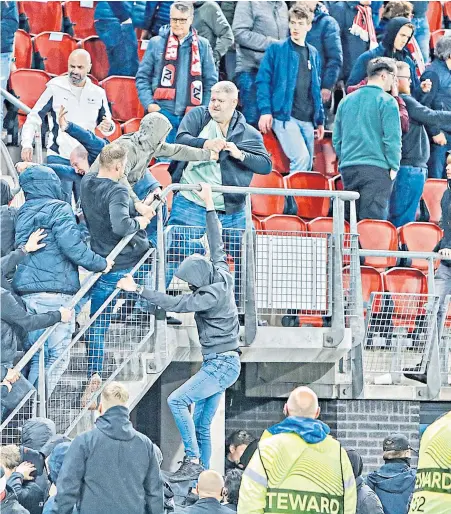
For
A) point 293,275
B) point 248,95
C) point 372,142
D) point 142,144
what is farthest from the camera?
point 248,95

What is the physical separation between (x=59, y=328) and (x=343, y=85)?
17.0 ft

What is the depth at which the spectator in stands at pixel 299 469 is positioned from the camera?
7188 millimetres

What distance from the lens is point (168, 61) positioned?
12.8 m

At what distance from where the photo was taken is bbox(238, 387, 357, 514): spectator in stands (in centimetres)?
719

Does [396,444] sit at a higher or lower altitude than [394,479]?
higher

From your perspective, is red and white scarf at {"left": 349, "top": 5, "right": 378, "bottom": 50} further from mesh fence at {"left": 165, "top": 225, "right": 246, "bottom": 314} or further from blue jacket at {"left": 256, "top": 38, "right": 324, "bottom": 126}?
mesh fence at {"left": 165, "top": 225, "right": 246, "bottom": 314}

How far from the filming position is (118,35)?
13.6 meters

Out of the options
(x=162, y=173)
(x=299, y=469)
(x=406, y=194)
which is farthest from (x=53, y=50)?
(x=299, y=469)

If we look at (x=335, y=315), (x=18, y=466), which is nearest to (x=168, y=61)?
(x=335, y=315)

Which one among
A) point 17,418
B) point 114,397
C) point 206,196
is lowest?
point 17,418

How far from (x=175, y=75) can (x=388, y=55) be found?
194cm

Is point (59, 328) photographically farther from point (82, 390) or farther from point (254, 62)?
point (254, 62)

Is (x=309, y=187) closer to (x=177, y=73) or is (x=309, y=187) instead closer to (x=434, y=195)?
(x=434, y=195)

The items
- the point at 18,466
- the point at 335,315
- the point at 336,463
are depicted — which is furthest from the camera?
the point at 335,315
